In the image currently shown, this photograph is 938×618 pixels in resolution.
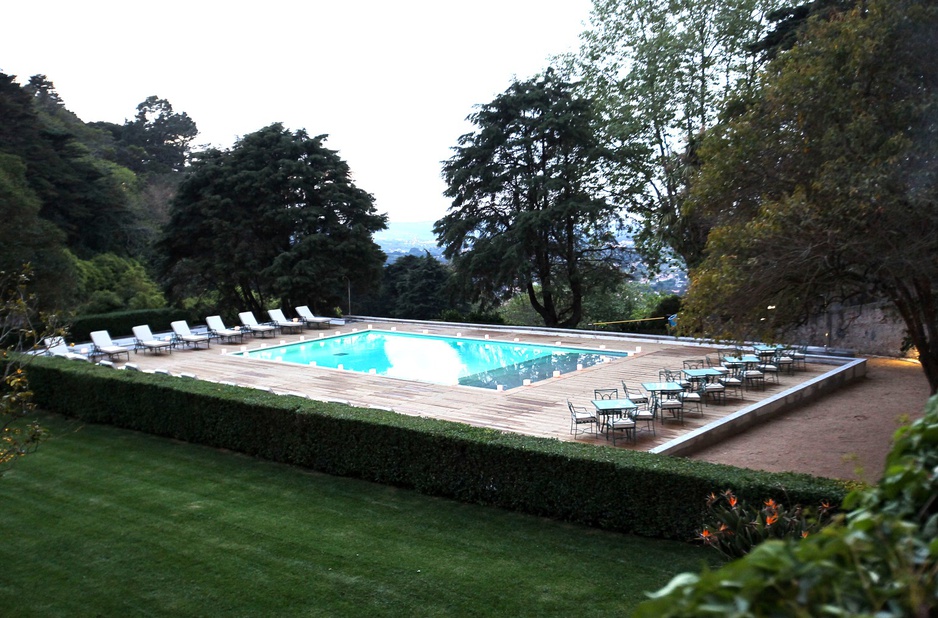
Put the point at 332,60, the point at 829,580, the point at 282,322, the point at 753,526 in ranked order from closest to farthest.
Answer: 1. the point at 829,580
2. the point at 753,526
3. the point at 282,322
4. the point at 332,60

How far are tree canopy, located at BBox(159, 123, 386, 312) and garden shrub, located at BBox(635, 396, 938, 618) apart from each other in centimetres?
2792

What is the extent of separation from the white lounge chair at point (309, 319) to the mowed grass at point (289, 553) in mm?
16652

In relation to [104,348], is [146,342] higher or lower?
higher

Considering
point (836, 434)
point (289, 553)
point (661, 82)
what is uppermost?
point (661, 82)

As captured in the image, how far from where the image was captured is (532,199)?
2920cm

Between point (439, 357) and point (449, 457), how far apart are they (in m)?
12.7

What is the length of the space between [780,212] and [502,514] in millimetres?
5147

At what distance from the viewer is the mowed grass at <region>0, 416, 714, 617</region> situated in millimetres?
6613

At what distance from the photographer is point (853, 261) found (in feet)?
31.9

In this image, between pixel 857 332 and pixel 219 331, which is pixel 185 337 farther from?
pixel 857 332

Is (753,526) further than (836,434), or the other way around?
(836,434)

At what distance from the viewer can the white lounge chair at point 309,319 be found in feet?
89.9

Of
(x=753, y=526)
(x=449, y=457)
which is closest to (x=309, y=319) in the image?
(x=449, y=457)

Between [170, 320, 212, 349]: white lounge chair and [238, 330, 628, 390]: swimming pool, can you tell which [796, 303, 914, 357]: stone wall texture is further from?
[170, 320, 212, 349]: white lounge chair
